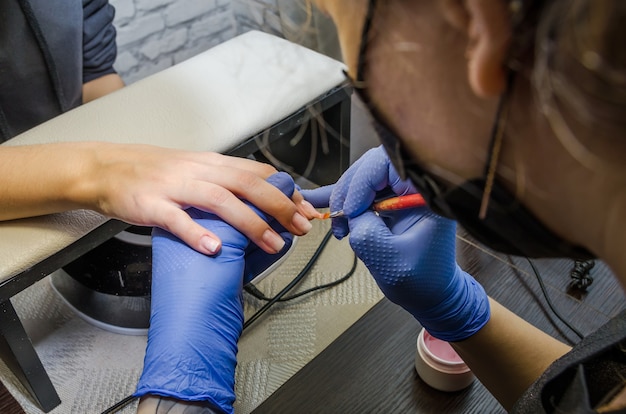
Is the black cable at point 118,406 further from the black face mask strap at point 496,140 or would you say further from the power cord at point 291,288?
the black face mask strap at point 496,140

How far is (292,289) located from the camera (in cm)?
115

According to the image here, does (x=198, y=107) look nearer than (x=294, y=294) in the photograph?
Yes

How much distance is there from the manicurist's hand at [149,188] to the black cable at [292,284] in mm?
405

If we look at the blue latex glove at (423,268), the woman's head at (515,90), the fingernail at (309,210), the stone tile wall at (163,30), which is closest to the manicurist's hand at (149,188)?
the fingernail at (309,210)

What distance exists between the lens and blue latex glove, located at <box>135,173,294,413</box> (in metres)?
0.57

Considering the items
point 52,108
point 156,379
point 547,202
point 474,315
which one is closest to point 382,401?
point 474,315

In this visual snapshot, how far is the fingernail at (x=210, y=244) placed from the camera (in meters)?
0.63

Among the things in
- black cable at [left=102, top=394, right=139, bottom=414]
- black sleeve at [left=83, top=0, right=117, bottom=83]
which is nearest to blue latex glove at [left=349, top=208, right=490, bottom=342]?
black cable at [left=102, top=394, right=139, bottom=414]

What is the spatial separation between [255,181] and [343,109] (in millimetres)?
333

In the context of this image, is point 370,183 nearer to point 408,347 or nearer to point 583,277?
point 408,347

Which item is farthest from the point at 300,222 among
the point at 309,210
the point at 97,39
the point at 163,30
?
the point at 163,30

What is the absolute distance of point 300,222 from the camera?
703 millimetres

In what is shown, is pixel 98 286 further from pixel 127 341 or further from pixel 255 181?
pixel 255 181

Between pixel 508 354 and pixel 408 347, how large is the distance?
137mm
